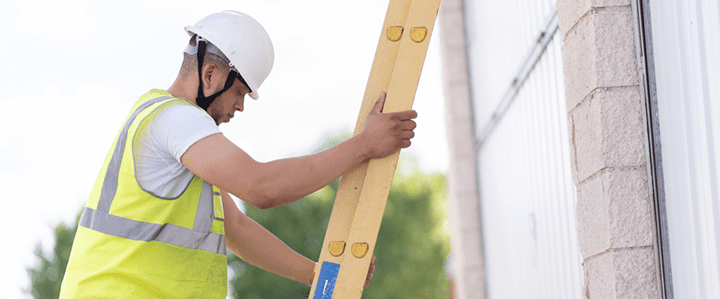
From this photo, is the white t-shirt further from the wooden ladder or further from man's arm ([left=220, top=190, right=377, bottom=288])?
man's arm ([left=220, top=190, right=377, bottom=288])

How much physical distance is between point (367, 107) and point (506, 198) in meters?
3.08

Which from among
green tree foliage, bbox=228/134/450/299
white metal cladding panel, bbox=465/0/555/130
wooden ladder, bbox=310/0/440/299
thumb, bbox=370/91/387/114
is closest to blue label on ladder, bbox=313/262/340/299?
wooden ladder, bbox=310/0/440/299

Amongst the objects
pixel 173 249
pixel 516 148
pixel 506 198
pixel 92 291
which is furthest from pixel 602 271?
pixel 506 198

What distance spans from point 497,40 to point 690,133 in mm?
3201

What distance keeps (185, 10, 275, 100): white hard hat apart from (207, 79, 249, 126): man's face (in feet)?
0.15

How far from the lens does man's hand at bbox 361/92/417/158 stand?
200 centimetres

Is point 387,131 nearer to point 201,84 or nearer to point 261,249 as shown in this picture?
point 201,84

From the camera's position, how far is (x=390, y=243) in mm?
14789

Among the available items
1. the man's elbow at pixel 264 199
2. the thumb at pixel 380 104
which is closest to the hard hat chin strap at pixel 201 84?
the man's elbow at pixel 264 199

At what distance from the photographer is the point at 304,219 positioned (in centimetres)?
1402

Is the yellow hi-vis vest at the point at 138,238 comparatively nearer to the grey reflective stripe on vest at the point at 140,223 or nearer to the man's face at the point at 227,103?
the grey reflective stripe on vest at the point at 140,223

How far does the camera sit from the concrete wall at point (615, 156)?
6.46 ft

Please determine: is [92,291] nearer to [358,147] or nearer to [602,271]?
[358,147]

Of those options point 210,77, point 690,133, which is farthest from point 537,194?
point 210,77
